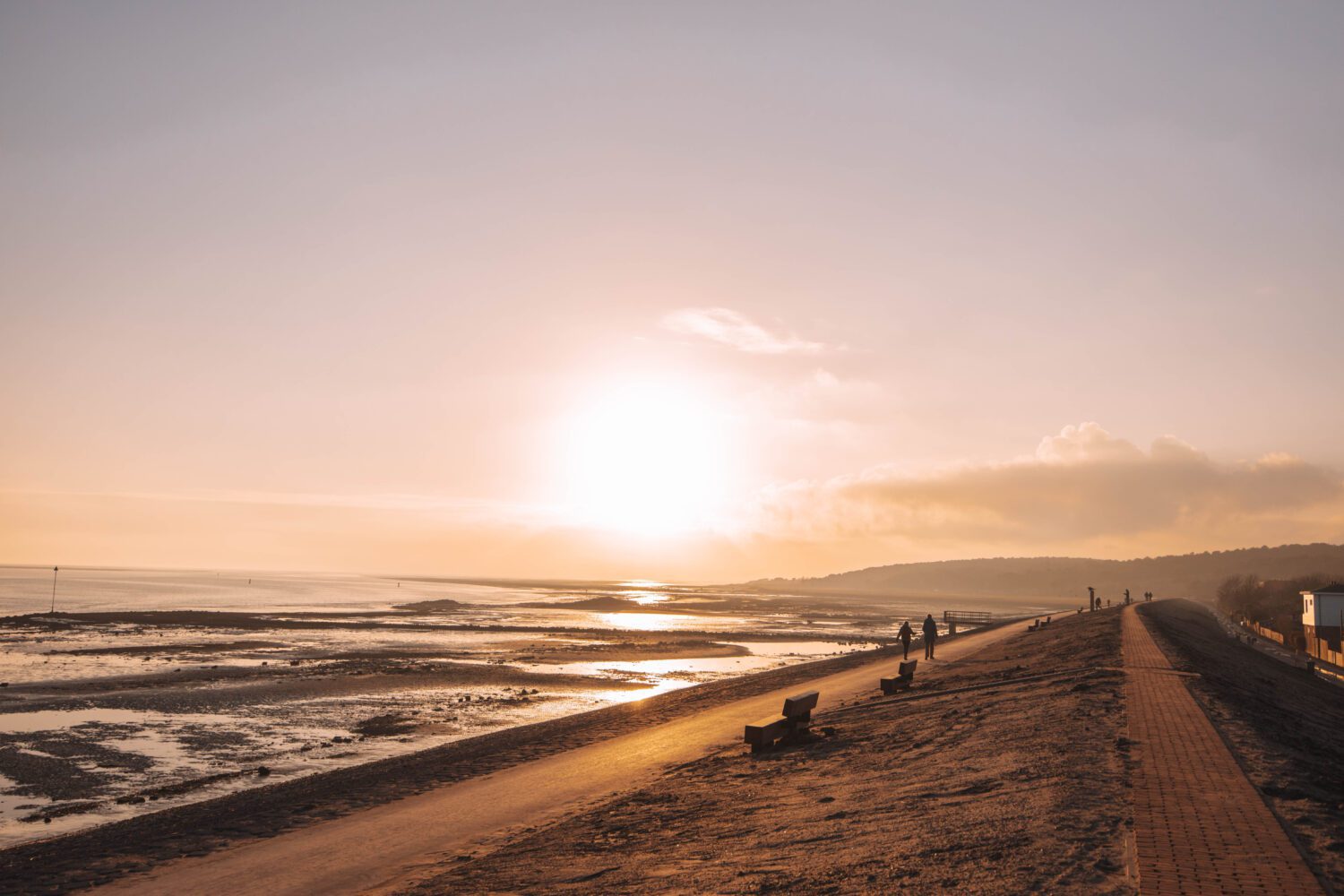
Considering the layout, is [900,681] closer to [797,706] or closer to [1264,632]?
[797,706]

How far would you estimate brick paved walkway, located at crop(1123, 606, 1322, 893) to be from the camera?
753cm

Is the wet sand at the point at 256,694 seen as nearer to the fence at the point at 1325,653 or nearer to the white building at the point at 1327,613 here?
the fence at the point at 1325,653

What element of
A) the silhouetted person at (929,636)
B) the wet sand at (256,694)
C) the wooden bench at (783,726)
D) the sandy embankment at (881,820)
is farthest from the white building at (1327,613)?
the wooden bench at (783,726)

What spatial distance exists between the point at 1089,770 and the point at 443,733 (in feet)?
64.6

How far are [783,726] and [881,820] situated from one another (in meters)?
7.96

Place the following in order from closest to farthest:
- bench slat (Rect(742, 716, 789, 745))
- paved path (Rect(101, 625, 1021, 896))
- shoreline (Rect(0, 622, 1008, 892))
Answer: paved path (Rect(101, 625, 1021, 896)) → shoreline (Rect(0, 622, 1008, 892)) → bench slat (Rect(742, 716, 789, 745))

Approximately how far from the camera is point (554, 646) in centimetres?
5847

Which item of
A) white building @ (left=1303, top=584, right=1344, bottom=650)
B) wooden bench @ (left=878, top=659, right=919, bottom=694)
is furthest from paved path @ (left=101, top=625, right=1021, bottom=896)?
A: white building @ (left=1303, top=584, right=1344, bottom=650)

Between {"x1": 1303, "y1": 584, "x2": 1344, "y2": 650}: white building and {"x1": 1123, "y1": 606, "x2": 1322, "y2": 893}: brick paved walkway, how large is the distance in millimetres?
56473

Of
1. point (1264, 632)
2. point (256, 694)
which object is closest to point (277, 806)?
point (256, 694)

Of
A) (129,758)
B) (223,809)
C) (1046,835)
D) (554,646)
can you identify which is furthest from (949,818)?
(554,646)

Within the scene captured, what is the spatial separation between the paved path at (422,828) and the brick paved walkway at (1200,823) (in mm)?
8998

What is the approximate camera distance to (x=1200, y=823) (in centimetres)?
906

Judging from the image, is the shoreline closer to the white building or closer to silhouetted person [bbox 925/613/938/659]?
silhouetted person [bbox 925/613/938/659]
